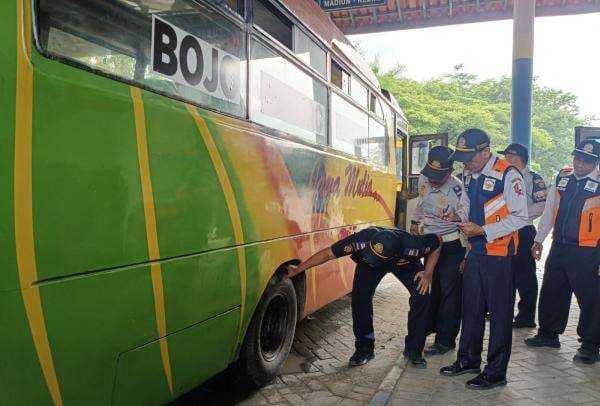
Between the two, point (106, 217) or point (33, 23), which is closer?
point (33, 23)

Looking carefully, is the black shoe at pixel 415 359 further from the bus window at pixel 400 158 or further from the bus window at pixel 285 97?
the bus window at pixel 400 158

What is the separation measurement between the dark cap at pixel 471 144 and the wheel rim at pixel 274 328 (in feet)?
5.87

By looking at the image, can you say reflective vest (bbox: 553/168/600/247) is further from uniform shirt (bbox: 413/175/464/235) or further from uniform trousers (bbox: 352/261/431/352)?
uniform trousers (bbox: 352/261/431/352)

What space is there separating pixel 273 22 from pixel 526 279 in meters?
3.90

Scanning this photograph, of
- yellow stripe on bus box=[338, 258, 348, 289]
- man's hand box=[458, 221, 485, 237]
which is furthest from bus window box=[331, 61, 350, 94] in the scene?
man's hand box=[458, 221, 485, 237]

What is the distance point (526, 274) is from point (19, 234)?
5174 millimetres

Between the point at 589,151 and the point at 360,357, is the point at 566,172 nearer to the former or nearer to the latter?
the point at 589,151

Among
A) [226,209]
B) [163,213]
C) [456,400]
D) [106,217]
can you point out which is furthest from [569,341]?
[106,217]

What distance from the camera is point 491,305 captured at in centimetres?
373

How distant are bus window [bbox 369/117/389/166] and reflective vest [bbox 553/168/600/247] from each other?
2.45m

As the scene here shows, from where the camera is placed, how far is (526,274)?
5.53 metres

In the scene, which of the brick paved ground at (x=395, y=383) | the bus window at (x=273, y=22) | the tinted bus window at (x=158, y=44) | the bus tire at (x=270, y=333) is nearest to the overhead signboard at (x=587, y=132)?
the brick paved ground at (x=395, y=383)

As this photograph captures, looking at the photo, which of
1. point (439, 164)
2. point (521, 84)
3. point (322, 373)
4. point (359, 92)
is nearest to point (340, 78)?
point (359, 92)

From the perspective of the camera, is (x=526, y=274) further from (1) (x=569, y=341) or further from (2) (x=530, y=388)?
(2) (x=530, y=388)
